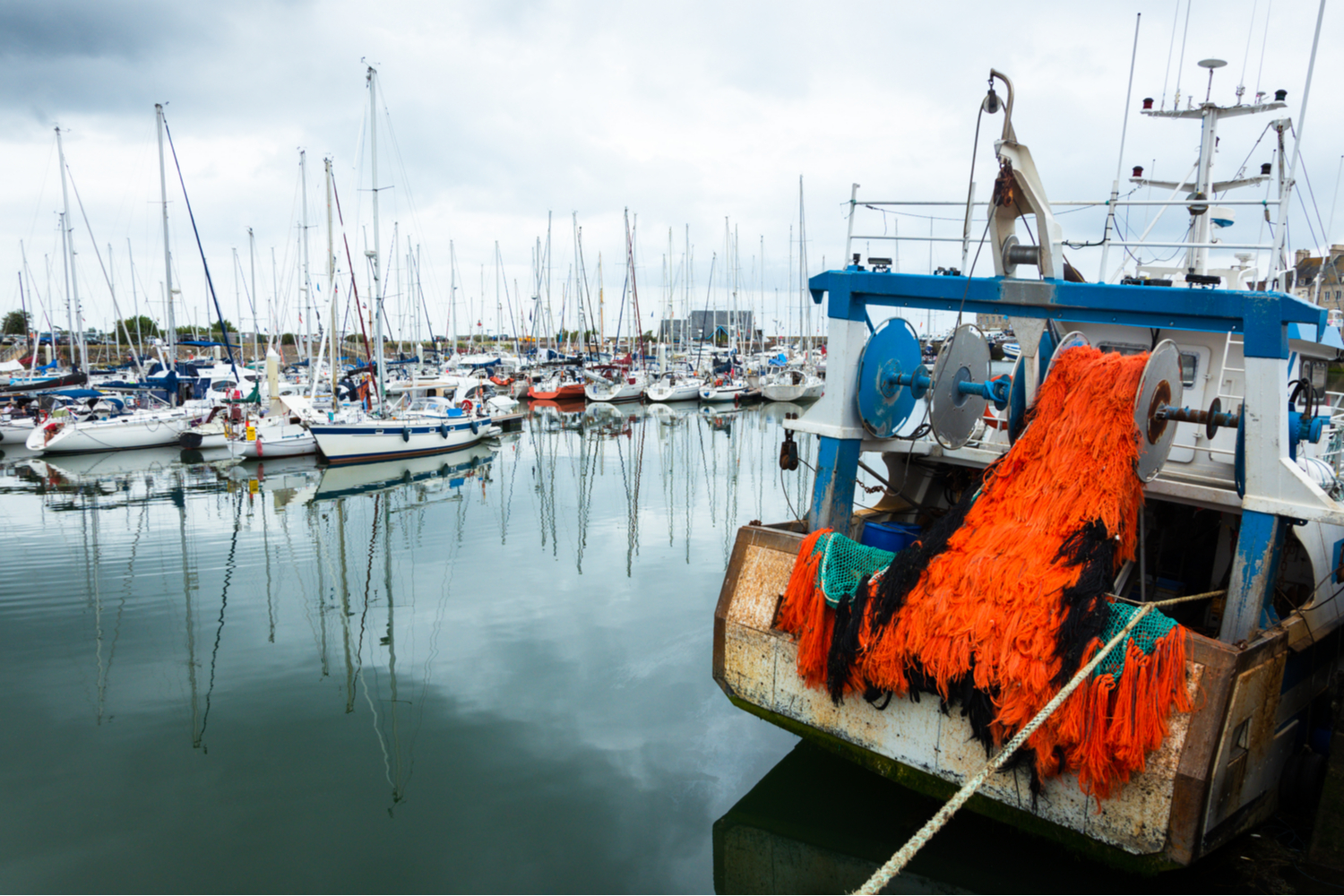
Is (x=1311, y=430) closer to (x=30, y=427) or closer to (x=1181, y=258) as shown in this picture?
(x=1181, y=258)

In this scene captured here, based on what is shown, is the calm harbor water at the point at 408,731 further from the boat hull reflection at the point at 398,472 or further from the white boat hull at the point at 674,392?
the white boat hull at the point at 674,392

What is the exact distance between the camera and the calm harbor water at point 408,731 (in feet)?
18.5

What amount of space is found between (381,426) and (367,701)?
17.9 m

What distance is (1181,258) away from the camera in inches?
349

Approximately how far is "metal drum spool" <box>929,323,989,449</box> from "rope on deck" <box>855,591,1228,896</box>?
2284 mm

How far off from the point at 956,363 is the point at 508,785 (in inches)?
196

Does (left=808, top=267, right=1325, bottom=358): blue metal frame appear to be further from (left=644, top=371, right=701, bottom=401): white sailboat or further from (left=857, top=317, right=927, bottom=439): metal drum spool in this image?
(left=644, top=371, right=701, bottom=401): white sailboat

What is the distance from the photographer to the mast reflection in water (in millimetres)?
5754

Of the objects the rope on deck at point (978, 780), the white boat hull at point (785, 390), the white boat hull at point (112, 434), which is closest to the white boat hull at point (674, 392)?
the white boat hull at point (785, 390)

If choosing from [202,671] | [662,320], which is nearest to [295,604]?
[202,671]

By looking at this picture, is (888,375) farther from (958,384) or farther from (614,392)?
(614,392)

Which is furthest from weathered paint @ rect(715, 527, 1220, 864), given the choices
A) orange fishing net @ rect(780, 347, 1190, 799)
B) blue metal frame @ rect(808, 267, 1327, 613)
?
blue metal frame @ rect(808, 267, 1327, 613)

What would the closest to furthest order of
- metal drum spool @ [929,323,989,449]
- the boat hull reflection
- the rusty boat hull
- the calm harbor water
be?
the rusty boat hull
the calm harbor water
metal drum spool @ [929,323,989,449]
the boat hull reflection

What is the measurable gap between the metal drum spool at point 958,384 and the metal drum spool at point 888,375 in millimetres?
223
